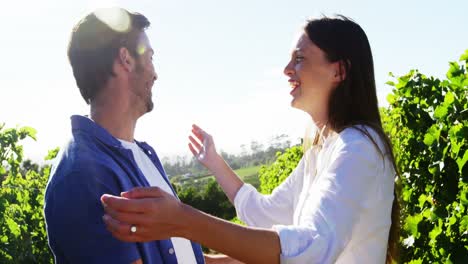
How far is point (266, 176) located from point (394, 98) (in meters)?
12.6

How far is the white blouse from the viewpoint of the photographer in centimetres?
181

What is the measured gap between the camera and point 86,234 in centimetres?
227

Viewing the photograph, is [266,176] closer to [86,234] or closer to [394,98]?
[394,98]

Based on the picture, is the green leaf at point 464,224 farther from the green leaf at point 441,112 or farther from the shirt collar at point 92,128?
the shirt collar at point 92,128

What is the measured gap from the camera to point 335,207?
1905mm

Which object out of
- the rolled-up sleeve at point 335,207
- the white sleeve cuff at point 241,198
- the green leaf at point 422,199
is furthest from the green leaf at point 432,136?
the rolled-up sleeve at point 335,207

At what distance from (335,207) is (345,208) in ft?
0.15

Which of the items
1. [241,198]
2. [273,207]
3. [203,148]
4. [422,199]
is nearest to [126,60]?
[203,148]

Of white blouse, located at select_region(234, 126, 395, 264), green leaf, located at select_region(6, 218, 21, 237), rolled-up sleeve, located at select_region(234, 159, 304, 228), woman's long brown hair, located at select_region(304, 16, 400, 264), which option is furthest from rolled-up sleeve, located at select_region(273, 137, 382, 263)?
green leaf, located at select_region(6, 218, 21, 237)

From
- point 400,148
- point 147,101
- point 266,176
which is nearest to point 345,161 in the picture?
point 147,101

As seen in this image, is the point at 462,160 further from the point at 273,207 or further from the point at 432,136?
the point at 273,207

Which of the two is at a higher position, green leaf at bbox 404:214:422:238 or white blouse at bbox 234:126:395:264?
white blouse at bbox 234:126:395:264

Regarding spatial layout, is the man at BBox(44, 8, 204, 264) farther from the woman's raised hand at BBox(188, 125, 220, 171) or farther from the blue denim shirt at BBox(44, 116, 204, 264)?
the woman's raised hand at BBox(188, 125, 220, 171)

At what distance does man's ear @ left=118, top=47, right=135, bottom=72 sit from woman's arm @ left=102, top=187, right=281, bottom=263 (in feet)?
4.95
